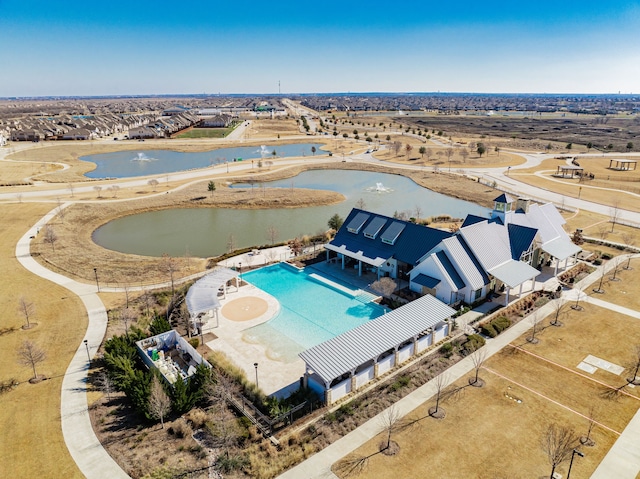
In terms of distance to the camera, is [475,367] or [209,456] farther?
[475,367]

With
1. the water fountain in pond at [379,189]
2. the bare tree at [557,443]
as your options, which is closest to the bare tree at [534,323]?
the bare tree at [557,443]

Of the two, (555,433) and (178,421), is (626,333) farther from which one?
(178,421)

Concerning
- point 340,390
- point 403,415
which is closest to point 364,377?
point 340,390

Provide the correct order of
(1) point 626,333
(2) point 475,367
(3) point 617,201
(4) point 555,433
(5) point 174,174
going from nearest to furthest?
(4) point 555,433
(2) point 475,367
(1) point 626,333
(3) point 617,201
(5) point 174,174

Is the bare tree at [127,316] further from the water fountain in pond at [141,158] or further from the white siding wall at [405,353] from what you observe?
the water fountain in pond at [141,158]

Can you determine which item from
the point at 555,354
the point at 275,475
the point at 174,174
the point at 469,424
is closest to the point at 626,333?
the point at 555,354

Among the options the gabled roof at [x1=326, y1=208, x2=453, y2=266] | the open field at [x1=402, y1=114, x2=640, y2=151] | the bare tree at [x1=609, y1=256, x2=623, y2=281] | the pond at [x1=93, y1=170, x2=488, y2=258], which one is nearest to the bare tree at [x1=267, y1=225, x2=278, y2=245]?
the pond at [x1=93, y1=170, x2=488, y2=258]
